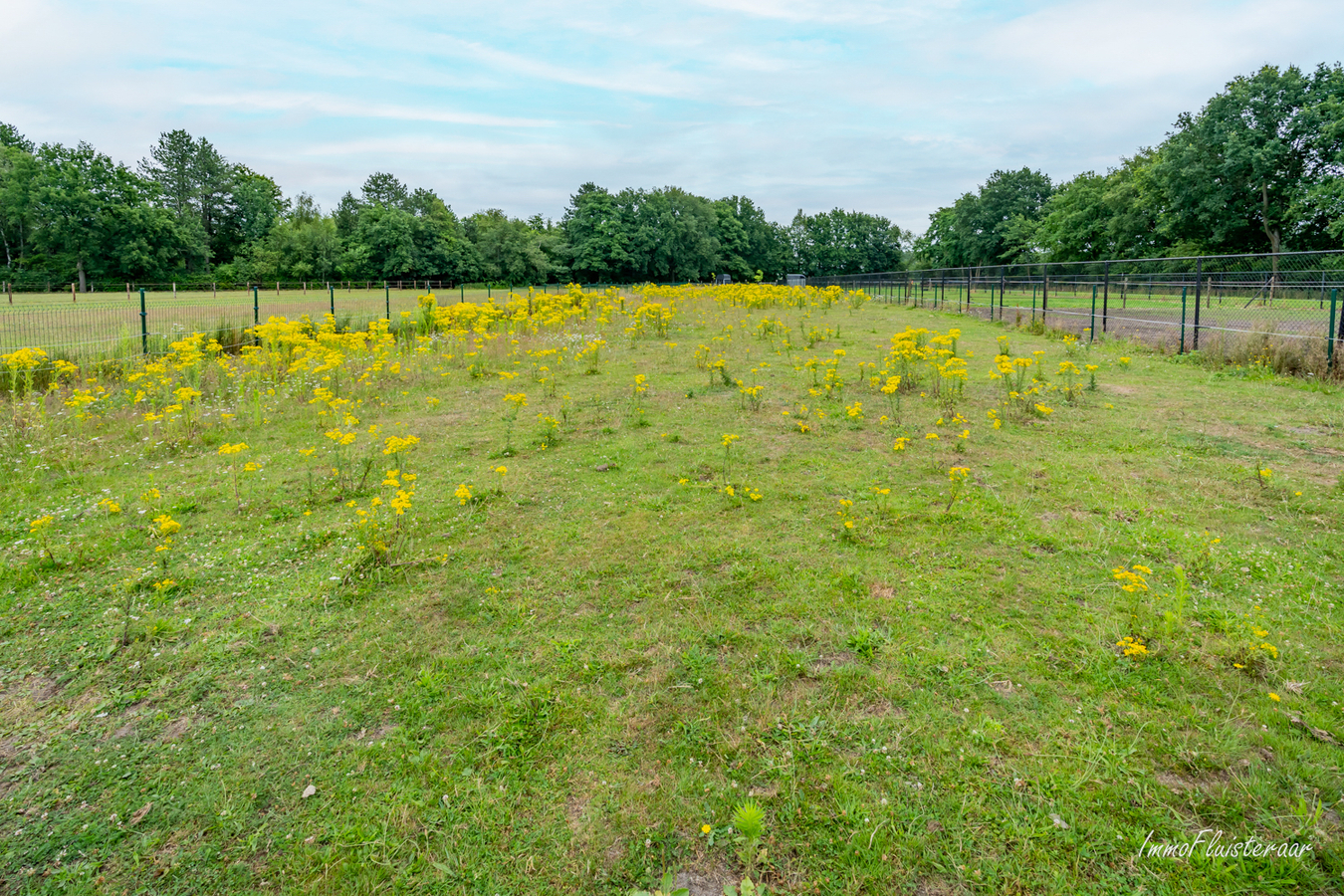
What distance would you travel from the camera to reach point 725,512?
4.43 metres

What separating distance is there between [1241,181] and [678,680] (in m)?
46.1

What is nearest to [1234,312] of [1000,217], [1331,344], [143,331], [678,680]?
[1331,344]

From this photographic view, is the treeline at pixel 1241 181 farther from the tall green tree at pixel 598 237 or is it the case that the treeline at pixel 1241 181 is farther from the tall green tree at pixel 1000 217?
the tall green tree at pixel 598 237

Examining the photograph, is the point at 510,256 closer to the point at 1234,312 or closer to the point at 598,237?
the point at 598,237

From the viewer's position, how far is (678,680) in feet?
8.93

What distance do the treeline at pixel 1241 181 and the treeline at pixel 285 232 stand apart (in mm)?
36037

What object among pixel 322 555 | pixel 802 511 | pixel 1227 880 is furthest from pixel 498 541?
pixel 1227 880

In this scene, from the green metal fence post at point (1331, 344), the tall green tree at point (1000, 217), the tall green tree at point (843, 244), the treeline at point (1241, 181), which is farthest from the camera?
the tall green tree at point (843, 244)

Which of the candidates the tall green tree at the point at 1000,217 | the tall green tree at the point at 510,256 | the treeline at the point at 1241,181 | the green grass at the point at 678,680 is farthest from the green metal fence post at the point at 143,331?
the tall green tree at the point at 1000,217

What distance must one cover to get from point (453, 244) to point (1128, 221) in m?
49.4

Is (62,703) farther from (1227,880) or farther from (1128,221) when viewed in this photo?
(1128,221)

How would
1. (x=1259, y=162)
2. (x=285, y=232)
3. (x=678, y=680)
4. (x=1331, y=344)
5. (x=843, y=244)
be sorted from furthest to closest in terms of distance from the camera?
(x=843, y=244), (x=285, y=232), (x=1259, y=162), (x=1331, y=344), (x=678, y=680)

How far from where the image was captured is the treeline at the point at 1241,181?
3052 cm

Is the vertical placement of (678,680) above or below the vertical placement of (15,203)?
below
